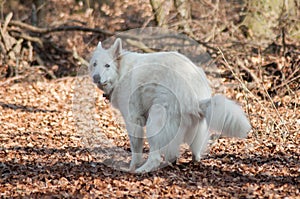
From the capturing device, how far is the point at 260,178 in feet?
18.1

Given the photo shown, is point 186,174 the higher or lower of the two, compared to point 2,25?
lower

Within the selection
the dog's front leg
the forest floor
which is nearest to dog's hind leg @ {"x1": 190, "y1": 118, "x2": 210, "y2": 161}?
the forest floor

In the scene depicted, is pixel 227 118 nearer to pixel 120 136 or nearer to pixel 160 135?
pixel 160 135

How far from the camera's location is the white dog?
5645 millimetres

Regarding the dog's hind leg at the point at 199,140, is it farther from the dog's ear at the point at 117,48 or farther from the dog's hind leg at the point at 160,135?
the dog's ear at the point at 117,48

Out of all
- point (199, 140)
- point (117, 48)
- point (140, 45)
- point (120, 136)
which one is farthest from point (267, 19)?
point (117, 48)

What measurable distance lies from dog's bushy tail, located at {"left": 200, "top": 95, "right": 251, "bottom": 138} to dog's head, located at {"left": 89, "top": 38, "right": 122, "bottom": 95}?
1.11 metres

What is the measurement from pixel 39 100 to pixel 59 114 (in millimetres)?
1237

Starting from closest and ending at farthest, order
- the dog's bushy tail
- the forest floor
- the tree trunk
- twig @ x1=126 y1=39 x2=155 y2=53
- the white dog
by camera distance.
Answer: the forest floor, the dog's bushy tail, the white dog, the tree trunk, twig @ x1=126 y1=39 x2=155 y2=53

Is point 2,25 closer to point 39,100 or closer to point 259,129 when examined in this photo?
point 39,100

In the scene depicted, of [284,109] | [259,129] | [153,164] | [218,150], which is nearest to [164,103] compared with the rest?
[153,164]

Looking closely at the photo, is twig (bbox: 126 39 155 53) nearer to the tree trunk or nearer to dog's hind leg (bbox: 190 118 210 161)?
the tree trunk

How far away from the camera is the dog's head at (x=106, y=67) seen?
5.80m

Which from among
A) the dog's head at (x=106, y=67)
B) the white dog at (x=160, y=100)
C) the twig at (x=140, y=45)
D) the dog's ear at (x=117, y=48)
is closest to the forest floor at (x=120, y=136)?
the white dog at (x=160, y=100)
